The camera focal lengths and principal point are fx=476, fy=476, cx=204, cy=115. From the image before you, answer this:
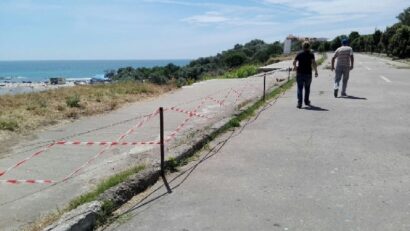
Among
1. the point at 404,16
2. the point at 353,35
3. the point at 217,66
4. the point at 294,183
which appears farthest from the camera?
the point at 353,35

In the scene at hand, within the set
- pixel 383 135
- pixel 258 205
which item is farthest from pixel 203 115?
pixel 258 205

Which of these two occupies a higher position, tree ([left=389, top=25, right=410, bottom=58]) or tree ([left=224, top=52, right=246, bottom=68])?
tree ([left=389, top=25, right=410, bottom=58])

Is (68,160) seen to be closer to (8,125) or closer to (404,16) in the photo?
(8,125)

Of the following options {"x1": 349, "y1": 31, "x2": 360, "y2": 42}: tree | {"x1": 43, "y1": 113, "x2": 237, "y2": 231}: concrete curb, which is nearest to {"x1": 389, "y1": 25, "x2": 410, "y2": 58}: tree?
{"x1": 43, "y1": 113, "x2": 237, "y2": 231}: concrete curb

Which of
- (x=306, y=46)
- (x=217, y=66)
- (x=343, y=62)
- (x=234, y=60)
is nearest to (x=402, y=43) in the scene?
(x=217, y=66)

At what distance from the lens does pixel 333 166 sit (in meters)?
6.84

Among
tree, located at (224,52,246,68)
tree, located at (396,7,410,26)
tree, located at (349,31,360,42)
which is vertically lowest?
tree, located at (224,52,246,68)

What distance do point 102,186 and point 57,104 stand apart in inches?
299

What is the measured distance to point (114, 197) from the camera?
541cm

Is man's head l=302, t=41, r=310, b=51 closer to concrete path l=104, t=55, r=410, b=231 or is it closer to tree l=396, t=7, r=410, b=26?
concrete path l=104, t=55, r=410, b=231

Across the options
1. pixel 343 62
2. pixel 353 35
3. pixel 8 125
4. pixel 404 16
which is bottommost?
pixel 8 125

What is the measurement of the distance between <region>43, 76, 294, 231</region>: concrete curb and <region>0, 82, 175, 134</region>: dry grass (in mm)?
4419

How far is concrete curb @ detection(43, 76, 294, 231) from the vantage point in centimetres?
452

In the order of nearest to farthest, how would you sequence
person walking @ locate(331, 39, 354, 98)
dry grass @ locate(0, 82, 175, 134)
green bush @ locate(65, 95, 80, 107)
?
1. dry grass @ locate(0, 82, 175, 134)
2. green bush @ locate(65, 95, 80, 107)
3. person walking @ locate(331, 39, 354, 98)
